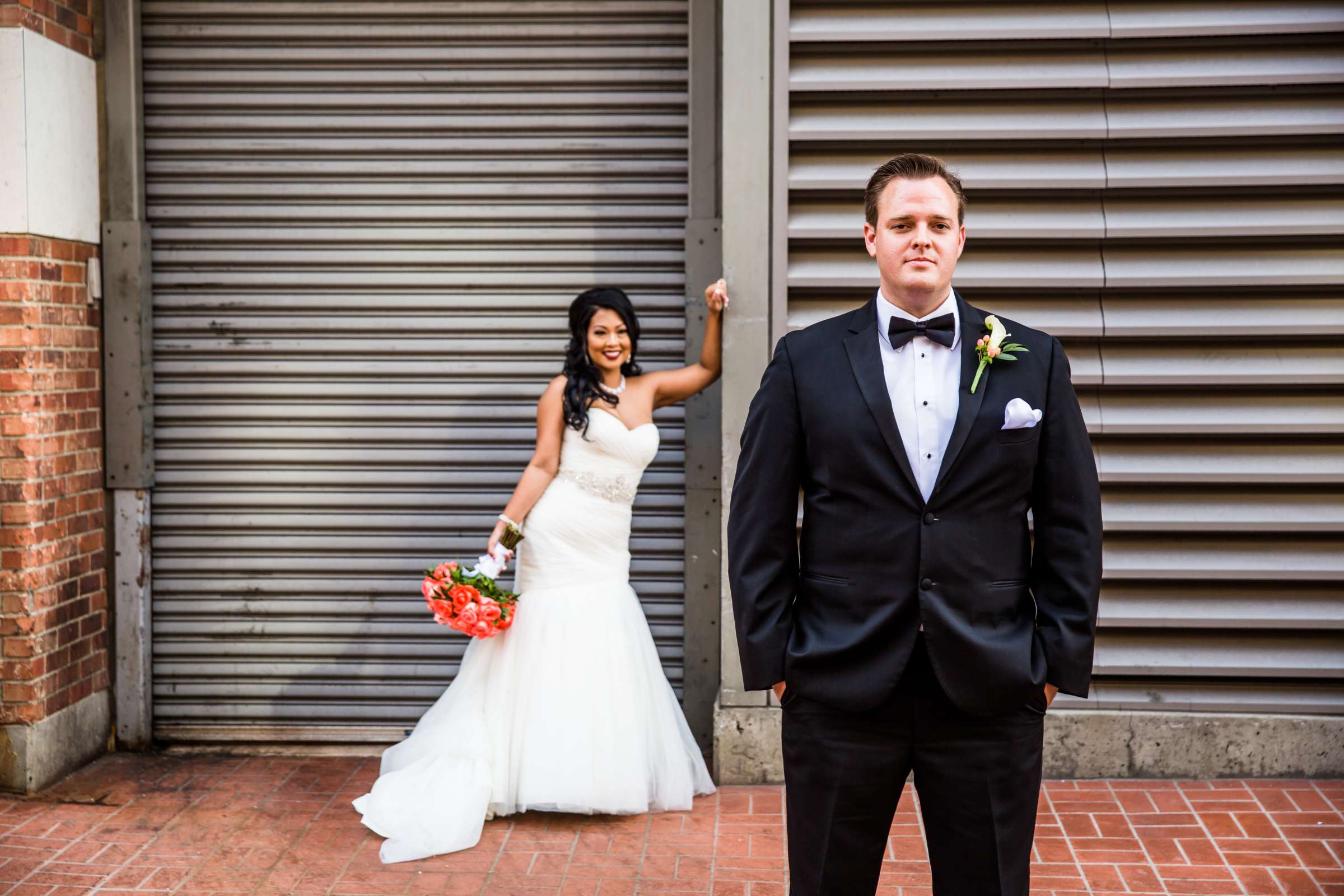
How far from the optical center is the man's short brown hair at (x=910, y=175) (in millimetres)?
2945

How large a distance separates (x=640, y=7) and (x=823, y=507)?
12.0 feet

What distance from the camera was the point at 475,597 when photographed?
5.06m

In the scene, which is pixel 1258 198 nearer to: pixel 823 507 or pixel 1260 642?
pixel 1260 642

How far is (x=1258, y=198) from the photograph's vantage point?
535cm

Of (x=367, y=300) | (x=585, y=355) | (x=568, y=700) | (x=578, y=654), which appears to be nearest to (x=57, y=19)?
(x=367, y=300)

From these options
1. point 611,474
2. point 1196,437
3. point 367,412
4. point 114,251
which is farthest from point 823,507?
point 114,251

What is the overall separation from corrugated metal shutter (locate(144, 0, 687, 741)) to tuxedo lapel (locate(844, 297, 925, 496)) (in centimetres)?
285

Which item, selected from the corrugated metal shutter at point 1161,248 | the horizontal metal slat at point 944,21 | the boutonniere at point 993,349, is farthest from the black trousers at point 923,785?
the horizontal metal slat at point 944,21

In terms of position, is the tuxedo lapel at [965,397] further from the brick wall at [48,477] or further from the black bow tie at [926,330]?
the brick wall at [48,477]

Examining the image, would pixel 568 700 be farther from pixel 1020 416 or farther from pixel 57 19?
pixel 57 19

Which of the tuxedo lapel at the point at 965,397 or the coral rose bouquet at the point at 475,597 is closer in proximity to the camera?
the tuxedo lapel at the point at 965,397

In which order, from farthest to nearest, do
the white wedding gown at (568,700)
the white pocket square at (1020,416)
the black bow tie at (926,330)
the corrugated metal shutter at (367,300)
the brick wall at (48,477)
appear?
1. the corrugated metal shutter at (367,300)
2. the brick wall at (48,477)
3. the white wedding gown at (568,700)
4. the black bow tie at (926,330)
5. the white pocket square at (1020,416)

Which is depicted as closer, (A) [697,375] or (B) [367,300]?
(A) [697,375]

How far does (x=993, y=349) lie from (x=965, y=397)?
0.45 ft
